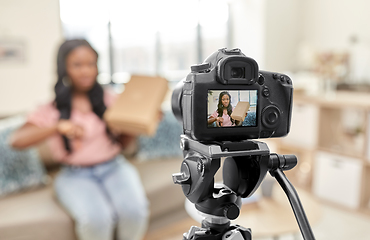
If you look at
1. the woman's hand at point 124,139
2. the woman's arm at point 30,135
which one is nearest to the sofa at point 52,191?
the woman's arm at point 30,135

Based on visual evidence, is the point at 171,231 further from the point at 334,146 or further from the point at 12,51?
the point at 12,51

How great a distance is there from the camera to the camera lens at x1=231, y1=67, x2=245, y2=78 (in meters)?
0.53

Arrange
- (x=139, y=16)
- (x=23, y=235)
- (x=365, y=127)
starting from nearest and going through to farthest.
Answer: (x=23, y=235) < (x=365, y=127) < (x=139, y=16)

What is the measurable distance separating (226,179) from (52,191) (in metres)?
1.49

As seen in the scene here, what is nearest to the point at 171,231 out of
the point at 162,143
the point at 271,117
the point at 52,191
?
the point at 162,143

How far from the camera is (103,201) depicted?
1.62 meters

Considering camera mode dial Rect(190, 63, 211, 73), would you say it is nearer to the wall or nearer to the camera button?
the camera button

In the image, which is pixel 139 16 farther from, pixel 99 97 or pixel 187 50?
pixel 99 97

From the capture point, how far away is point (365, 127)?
2.41 meters

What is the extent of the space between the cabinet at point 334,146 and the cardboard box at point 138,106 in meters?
1.56

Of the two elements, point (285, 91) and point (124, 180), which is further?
point (124, 180)

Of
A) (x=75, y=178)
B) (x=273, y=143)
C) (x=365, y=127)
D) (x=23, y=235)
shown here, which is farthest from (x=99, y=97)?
(x=273, y=143)

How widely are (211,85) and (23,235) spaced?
139 cm

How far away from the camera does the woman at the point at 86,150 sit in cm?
157
